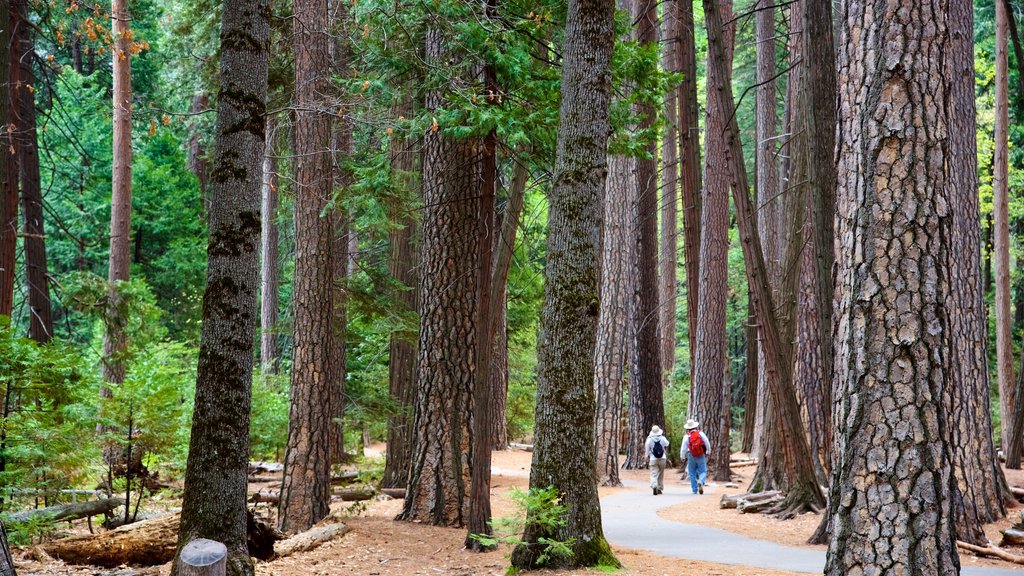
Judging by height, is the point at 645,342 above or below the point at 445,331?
above

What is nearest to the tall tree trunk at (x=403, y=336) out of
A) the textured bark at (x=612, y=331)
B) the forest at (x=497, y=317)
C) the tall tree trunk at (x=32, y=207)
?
the forest at (x=497, y=317)

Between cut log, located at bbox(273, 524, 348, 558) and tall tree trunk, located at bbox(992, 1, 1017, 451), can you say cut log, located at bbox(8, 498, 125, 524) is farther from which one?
tall tree trunk, located at bbox(992, 1, 1017, 451)

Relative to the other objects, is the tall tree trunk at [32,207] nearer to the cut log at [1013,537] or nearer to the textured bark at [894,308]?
the textured bark at [894,308]

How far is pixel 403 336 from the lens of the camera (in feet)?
45.9

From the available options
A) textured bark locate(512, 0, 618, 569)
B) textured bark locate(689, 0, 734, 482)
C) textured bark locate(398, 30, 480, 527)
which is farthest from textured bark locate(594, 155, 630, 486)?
textured bark locate(512, 0, 618, 569)

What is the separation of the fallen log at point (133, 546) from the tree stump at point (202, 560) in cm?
335

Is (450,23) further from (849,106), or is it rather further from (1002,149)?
(1002,149)

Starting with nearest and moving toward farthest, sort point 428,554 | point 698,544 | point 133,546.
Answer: point 133,546
point 428,554
point 698,544

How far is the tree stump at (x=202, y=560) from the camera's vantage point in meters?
6.04

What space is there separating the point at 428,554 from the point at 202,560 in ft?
14.3

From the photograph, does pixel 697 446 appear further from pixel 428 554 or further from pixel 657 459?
pixel 428 554

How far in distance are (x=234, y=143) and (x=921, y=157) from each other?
5.17 m

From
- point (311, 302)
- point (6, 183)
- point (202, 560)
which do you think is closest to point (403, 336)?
point (311, 302)

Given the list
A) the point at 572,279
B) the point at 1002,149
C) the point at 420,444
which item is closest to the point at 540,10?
the point at 572,279
